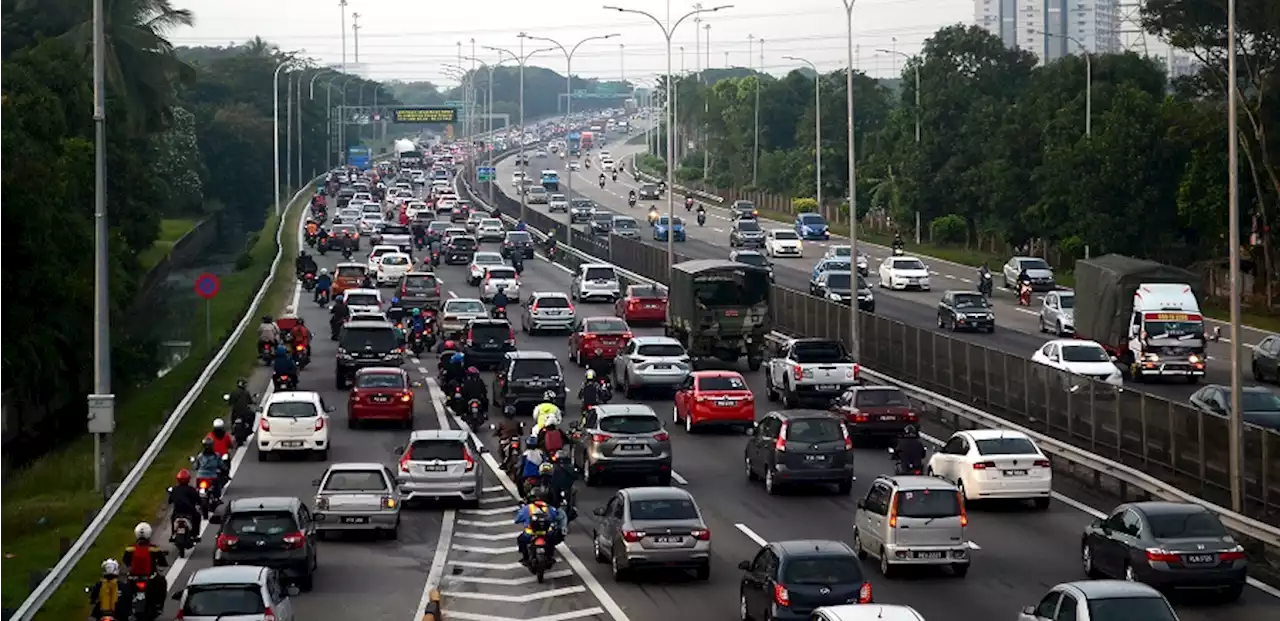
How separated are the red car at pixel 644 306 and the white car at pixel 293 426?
27560 millimetres

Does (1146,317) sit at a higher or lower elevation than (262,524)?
higher

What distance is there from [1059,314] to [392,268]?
3027cm

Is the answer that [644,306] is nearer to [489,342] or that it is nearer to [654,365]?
[489,342]

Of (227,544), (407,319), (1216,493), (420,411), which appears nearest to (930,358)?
(420,411)

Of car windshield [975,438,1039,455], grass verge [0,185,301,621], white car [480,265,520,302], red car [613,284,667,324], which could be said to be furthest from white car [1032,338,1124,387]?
white car [480,265,520,302]

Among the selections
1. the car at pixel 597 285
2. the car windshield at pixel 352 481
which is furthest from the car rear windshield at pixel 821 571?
the car at pixel 597 285

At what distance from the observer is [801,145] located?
159 m

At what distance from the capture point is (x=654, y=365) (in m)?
50.3

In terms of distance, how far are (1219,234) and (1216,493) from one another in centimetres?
4677

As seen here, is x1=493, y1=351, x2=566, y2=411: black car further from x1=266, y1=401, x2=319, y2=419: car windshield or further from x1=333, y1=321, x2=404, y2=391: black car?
x1=266, y1=401, x2=319, y2=419: car windshield

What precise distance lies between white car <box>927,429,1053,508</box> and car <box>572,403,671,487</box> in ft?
18.5

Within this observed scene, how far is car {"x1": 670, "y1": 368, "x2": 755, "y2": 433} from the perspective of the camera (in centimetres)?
4469

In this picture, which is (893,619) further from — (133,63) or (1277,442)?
(133,63)

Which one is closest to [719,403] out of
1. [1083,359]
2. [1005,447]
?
[1083,359]
